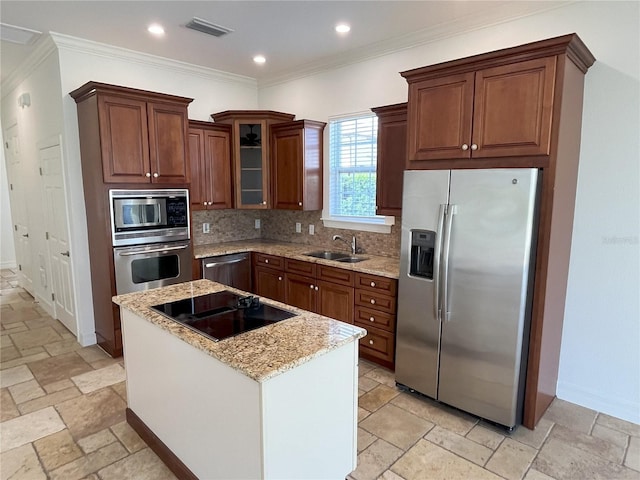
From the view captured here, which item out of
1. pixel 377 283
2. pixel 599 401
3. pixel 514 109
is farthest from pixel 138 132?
pixel 599 401

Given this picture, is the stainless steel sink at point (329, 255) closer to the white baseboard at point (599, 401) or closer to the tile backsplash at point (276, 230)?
the tile backsplash at point (276, 230)

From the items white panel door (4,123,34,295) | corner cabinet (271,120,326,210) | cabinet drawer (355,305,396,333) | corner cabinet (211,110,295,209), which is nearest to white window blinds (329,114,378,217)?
corner cabinet (271,120,326,210)

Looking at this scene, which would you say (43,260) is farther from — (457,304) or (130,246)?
(457,304)

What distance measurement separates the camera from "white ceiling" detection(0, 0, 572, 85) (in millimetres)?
2908

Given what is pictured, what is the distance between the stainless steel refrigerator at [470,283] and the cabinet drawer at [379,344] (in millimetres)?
349

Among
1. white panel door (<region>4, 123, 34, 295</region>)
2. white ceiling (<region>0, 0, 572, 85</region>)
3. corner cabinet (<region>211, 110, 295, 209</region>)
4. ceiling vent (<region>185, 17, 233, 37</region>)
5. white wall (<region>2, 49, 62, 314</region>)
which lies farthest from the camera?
white panel door (<region>4, 123, 34, 295</region>)

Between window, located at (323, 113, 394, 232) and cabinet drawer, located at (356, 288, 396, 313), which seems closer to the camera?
cabinet drawer, located at (356, 288, 396, 313)

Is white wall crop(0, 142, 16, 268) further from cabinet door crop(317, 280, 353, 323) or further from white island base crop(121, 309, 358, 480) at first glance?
white island base crop(121, 309, 358, 480)

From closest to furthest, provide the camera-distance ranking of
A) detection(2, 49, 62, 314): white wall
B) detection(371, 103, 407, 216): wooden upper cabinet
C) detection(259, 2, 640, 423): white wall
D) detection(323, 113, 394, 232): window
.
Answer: detection(259, 2, 640, 423): white wall, detection(371, 103, 407, 216): wooden upper cabinet, detection(2, 49, 62, 314): white wall, detection(323, 113, 394, 232): window

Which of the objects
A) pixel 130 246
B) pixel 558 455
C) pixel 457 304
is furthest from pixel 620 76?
pixel 130 246

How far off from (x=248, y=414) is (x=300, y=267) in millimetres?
2435

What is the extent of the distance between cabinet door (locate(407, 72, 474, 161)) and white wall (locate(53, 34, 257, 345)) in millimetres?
2883

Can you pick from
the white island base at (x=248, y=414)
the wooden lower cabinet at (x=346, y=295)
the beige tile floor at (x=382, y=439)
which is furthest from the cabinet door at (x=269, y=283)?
the white island base at (x=248, y=414)

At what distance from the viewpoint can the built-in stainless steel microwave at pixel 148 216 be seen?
11.4 feet
